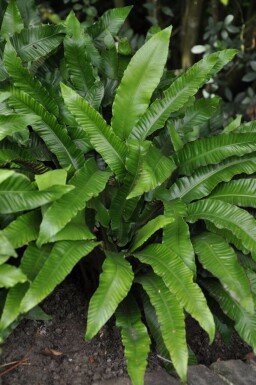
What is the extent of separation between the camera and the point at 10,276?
7.04 ft

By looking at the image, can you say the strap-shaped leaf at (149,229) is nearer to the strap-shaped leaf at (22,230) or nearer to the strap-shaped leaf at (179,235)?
the strap-shaped leaf at (179,235)

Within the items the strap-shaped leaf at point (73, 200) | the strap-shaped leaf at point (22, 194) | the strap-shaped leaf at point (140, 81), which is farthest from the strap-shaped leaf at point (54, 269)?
the strap-shaped leaf at point (140, 81)

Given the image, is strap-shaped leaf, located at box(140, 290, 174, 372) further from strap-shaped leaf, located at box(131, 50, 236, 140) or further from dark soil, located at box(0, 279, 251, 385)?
strap-shaped leaf, located at box(131, 50, 236, 140)

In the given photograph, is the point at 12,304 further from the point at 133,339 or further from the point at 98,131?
the point at 98,131

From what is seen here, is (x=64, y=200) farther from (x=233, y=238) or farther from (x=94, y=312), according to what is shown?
(x=233, y=238)

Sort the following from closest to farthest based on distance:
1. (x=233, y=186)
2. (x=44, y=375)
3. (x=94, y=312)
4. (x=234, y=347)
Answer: (x=94, y=312) < (x=44, y=375) < (x=233, y=186) < (x=234, y=347)

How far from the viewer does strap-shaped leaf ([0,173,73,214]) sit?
229cm

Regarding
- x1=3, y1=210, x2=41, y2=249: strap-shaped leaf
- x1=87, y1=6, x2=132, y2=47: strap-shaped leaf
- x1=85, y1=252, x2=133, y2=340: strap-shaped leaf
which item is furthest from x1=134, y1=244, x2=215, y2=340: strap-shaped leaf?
x1=87, y1=6, x2=132, y2=47: strap-shaped leaf

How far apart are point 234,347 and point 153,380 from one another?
76 cm

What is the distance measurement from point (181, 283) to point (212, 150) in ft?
2.95

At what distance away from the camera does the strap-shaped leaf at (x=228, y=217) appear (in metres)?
2.52

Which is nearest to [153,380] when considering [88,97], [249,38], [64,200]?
[64,200]

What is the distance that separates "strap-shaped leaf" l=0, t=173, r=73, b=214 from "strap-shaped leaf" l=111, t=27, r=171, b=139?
74 centimetres

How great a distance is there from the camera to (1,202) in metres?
2.32
